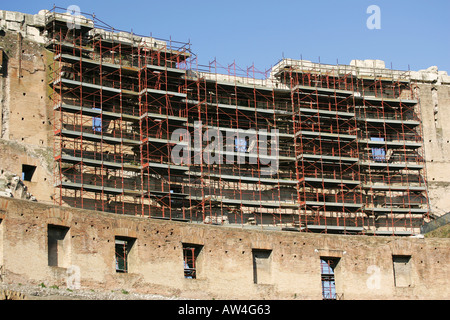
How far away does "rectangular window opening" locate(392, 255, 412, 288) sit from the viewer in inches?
1378

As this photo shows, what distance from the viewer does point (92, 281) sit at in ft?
93.8

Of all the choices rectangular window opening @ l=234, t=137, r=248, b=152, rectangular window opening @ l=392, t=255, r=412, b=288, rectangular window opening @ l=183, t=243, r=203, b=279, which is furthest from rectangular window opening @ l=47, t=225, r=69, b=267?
rectangular window opening @ l=234, t=137, r=248, b=152

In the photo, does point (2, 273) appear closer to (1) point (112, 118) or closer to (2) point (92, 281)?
(2) point (92, 281)

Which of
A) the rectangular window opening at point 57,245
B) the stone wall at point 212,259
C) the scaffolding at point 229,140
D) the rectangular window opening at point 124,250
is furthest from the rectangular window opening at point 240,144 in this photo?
the rectangular window opening at point 57,245

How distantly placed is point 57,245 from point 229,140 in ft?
51.1

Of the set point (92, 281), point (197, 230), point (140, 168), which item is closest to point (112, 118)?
point (140, 168)

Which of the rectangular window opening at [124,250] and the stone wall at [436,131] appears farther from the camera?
the stone wall at [436,131]

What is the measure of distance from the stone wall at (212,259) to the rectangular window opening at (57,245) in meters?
0.04

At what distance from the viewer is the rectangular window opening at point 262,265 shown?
107 feet

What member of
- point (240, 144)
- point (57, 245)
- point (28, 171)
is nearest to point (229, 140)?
point (240, 144)

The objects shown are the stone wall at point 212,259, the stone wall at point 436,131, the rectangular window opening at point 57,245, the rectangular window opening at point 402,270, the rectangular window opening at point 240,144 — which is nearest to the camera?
the stone wall at point 212,259

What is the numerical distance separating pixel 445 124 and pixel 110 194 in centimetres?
1851

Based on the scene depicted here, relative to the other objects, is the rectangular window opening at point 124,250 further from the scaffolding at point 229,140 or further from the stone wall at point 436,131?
the stone wall at point 436,131

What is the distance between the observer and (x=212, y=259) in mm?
31703
